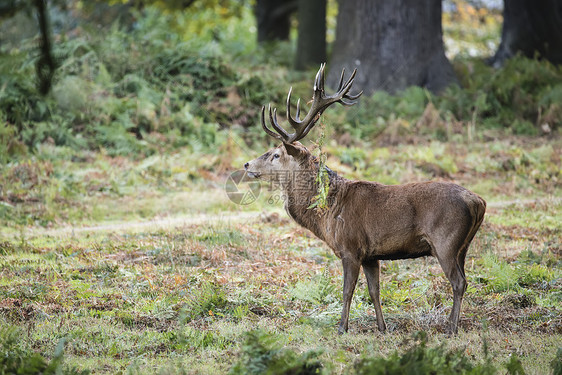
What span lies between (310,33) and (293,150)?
14.0 meters

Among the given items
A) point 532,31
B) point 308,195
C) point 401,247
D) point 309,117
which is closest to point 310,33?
point 532,31

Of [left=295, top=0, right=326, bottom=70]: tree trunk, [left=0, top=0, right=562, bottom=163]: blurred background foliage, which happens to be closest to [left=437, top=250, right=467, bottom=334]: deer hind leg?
[left=0, top=0, right=562, bottom=163]: blurred background foliage

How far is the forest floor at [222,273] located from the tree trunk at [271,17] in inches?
466

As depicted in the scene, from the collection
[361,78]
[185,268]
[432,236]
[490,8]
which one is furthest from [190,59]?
[490,8]

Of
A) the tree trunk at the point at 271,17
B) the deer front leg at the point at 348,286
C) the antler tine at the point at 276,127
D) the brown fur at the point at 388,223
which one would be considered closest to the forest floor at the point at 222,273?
the deer front leg at the point at 348,286

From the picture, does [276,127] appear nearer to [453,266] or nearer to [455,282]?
[453,266]

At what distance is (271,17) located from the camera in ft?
85.6

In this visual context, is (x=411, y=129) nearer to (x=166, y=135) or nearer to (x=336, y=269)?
(x=166, y=135)

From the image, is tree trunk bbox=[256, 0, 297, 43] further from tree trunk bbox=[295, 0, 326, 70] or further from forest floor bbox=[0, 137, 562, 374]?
forest floor bbox=[0, 137, 562, 374]

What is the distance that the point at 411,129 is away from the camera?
1792cm

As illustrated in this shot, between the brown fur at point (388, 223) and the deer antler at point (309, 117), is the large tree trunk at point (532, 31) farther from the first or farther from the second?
the brown fur at point (388, 223)

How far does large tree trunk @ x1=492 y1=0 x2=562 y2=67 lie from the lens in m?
21.9

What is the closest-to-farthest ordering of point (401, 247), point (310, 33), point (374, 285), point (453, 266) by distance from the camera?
point (453, 266) < point (401, 247) < point (374, 285) < point (310, 33)

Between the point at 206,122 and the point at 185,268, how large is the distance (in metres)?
9.30
